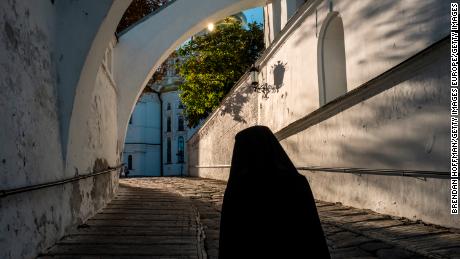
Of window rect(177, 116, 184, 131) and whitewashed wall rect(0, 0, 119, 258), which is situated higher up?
window rect(177, 116, 184, 131)

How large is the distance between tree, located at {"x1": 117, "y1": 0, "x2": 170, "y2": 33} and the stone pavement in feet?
28.4

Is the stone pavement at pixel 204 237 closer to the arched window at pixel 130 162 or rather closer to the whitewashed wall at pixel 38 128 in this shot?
the whitewashed wall at pixel 38 128

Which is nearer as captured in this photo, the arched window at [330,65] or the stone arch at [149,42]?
the arched window at [330,65]

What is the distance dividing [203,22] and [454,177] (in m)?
10.4

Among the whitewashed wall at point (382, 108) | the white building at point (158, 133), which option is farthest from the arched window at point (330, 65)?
the white building at point (158, 133)

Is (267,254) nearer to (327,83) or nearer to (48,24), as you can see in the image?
(48,24)

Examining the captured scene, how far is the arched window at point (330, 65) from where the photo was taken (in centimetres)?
856

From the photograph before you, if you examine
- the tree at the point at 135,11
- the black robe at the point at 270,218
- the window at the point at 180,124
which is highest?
the tree at the point at 135,11

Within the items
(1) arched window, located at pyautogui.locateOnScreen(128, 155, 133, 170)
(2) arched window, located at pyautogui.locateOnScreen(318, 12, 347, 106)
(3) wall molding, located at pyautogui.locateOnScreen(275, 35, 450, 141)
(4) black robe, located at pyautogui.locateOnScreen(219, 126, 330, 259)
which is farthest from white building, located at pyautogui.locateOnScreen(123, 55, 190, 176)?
(4) black robe, located at pyautogui.locateOnScreen(219, 126, 330, 259)

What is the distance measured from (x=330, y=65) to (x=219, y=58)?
11.6 m

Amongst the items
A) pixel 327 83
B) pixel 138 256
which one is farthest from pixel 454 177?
pixel 327 83

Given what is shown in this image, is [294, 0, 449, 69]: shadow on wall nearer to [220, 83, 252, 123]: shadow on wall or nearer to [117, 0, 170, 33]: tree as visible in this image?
[220, 83, 252, 123]: shadow on wall

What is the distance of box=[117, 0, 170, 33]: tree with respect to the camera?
45.4 ft

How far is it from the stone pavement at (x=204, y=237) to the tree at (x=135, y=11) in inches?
341
